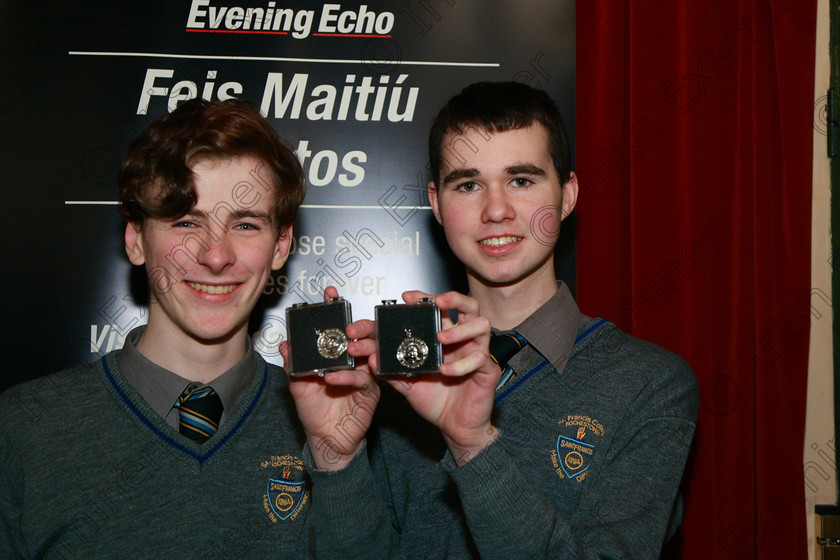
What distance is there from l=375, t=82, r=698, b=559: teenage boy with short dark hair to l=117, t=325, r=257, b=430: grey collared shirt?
0.35 metres

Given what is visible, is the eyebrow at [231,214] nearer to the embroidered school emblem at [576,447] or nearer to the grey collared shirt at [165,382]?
the grey collared shirt at [165,382]

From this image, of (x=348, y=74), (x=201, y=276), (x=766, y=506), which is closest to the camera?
(x=201, y=276)

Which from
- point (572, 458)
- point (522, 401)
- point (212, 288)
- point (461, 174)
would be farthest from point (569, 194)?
point (212, 288)

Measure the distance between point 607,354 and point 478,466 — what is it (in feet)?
1.79

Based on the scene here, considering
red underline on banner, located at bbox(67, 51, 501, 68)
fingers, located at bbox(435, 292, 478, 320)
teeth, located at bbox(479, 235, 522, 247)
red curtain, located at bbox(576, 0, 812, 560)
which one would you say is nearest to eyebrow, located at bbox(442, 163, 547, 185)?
teeth, located at bbox(479, 235, 522, 247)

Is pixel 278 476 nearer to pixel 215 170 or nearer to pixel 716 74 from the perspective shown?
pixel 215 170

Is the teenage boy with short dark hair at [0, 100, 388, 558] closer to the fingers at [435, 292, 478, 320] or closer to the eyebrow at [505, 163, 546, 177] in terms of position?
the fingers at [435, 292, 478, 320]

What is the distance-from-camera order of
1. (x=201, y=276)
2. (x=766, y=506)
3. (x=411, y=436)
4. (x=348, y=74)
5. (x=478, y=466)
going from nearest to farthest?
(x=478, y=466)
(x=201, y=276)
(x=411, y=436)
(x=766, y=506)
(x=348, y=74)

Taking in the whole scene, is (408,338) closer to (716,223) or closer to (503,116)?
(503,116)

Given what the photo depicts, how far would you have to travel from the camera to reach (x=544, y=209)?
5.77 ft

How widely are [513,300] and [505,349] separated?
16 centimetres

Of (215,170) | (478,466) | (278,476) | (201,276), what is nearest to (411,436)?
(278,476)

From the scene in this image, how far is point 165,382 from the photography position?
5.40 ft

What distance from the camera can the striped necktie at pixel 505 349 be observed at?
5.48 feet
